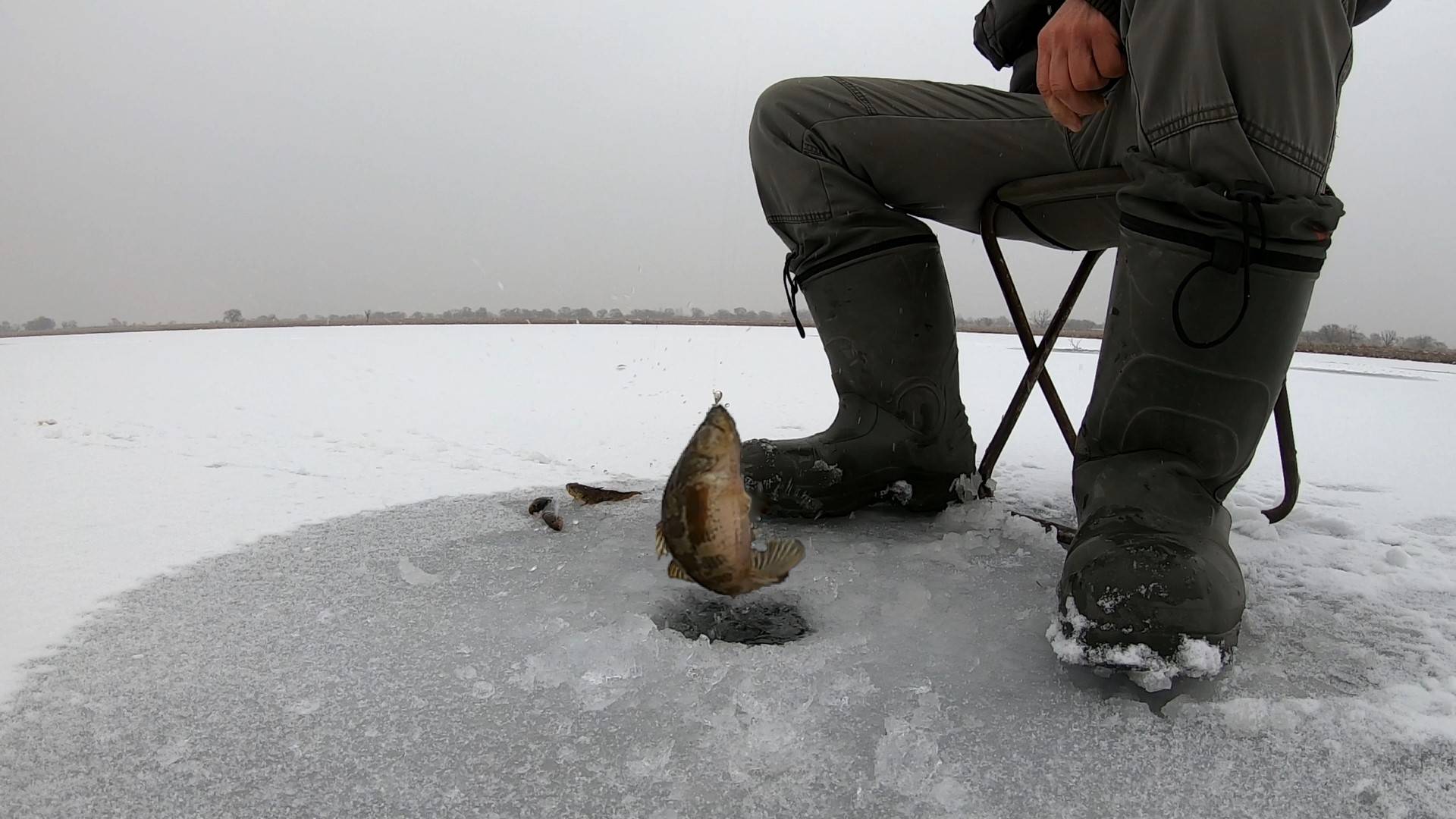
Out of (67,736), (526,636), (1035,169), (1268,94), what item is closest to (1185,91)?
(1268,94)

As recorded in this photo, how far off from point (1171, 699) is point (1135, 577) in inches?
6.4

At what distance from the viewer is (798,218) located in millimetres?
2059

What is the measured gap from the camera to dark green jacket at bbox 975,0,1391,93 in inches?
70.5

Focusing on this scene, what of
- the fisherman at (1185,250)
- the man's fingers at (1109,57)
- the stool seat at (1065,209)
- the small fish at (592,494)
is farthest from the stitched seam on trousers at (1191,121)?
the small fish at (592,494)

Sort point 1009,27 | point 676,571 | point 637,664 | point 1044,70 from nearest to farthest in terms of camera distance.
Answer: point 637,664 < point 676,571 < point 1044,70 < point 1009,27

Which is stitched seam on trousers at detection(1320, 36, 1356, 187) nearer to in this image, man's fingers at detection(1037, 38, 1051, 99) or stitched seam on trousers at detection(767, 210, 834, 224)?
man's fingers at detection(1037, 38, 1051, 99)

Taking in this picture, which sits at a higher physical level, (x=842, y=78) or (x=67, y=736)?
(x=842, y=78)

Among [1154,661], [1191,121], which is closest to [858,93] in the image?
[1191,121]

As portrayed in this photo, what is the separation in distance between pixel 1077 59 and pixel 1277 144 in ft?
1.44

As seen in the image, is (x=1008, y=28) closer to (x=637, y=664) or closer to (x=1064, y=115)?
(x=1064, y=115)

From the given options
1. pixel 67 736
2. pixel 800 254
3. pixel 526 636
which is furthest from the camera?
pixel 800 254

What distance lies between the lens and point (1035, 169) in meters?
1.95

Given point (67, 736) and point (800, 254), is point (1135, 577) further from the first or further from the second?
point (67, 736)

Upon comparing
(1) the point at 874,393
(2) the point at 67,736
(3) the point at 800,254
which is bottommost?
(2) the point at 67,736
